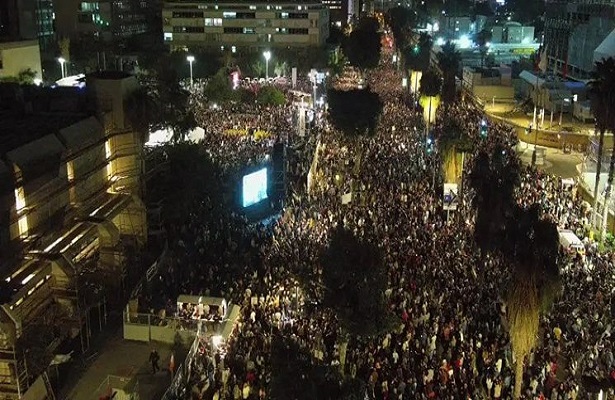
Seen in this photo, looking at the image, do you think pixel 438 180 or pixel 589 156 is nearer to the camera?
pixel 438 180

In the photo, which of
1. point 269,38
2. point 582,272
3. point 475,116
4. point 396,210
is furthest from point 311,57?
point 582,272

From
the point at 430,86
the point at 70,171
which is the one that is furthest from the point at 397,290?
the point at 430,86

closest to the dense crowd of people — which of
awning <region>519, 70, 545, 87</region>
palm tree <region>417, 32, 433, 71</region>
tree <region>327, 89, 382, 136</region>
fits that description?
tree <region>327, 89, 382, 136</region>

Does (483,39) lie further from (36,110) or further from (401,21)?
(36,110)

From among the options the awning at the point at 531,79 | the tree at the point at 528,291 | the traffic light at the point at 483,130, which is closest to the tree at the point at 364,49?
the awning at the point at 531,79

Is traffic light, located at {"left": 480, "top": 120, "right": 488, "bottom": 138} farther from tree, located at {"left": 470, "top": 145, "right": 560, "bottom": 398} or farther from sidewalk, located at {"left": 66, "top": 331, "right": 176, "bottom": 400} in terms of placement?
sidewalk, located at {"left": 66, "top": 331, "right": 176, "bottom": 400}

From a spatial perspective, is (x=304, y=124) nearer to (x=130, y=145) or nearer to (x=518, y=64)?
(x=130, y=145)
